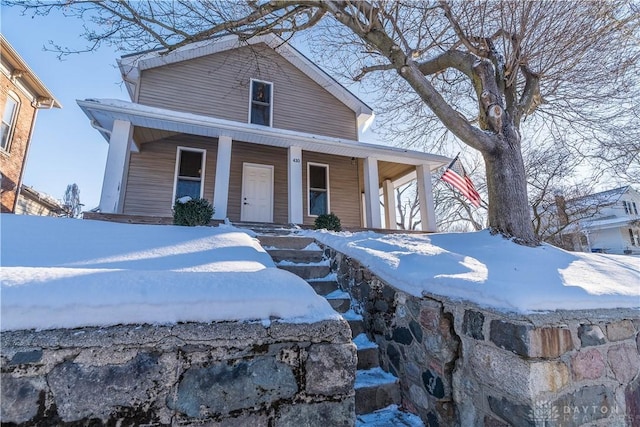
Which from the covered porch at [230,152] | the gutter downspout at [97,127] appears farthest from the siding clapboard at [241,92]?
the gutter downspout at [97,127]

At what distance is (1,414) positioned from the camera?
92 cm

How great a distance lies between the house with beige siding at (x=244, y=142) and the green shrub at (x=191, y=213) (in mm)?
1225

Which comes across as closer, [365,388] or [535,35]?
[365,388]

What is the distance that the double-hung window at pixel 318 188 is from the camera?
29.5 ft

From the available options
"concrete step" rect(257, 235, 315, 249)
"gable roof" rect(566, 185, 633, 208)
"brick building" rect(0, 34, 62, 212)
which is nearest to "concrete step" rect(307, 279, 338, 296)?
"concrete step" rect(257, 235, 315, 249)

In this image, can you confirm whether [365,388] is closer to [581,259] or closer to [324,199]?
[581,259]

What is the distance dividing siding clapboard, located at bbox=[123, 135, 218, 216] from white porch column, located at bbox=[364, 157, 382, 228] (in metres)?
4.04

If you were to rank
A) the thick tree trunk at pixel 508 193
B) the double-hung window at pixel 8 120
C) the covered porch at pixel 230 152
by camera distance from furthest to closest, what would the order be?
1. the double-hung window at pixel 8 120
2. the covered porch at pixel 230 152
3. the thick tree trunk at pixel 508 193

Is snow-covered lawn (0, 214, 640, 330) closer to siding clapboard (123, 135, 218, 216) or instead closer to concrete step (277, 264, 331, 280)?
concrete step (277, 264, 331, 280)

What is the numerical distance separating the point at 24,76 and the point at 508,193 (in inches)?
488

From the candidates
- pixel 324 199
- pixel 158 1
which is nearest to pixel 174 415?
pixel 158 1

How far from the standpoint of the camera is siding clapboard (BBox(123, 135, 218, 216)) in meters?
7.45

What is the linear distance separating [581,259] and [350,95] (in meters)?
8.18

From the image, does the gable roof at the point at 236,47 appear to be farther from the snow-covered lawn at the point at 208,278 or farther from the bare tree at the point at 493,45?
the snow-covered lawn at the point at 208,278
